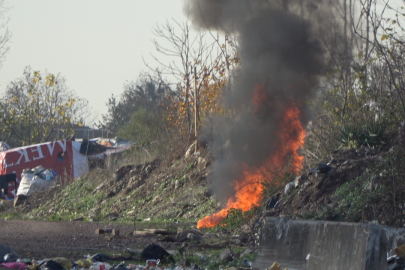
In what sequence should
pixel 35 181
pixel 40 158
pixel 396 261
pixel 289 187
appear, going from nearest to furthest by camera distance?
pixel 396 261 < pixel 289 187 < pixel 35 181 < pixel 40 158

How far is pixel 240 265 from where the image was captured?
8000mm

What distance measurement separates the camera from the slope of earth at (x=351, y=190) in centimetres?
912

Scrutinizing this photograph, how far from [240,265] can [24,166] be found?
2840 centimetres

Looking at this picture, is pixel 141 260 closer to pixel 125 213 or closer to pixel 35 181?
pixel 125 213

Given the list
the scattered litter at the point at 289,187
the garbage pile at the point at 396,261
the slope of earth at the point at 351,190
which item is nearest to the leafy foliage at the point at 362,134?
the slope of earth at the point at 351,190

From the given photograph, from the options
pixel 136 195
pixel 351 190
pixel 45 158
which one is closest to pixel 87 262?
pixel 351 190

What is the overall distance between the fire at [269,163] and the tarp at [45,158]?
19.8m

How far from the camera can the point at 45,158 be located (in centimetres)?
3456

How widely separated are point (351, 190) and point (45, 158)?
87.1 feet

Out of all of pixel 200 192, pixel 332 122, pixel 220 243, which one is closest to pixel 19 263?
pixel 220 243

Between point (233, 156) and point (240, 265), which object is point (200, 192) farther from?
point (240, 265)

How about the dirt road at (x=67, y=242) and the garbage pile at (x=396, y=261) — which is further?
the dirt road at (x=67, y=242)

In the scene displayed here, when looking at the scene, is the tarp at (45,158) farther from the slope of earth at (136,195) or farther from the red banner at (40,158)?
the slope of earth at (136,195)

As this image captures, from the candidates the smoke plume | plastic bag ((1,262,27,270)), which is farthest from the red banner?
plastic bag ((1,262,27,270))
